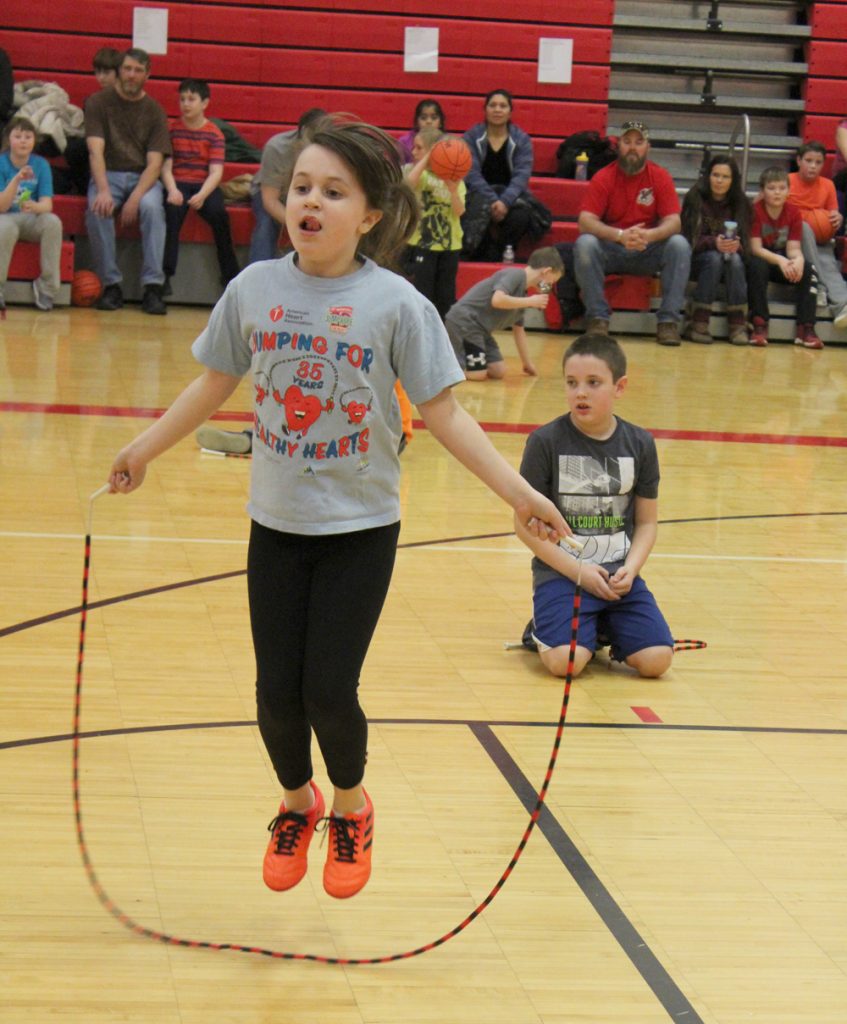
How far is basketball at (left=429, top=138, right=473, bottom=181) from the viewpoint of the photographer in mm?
9742

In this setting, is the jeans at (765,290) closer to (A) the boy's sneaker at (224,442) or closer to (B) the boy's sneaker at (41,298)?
(B) the boy's sneaker at (41,298)

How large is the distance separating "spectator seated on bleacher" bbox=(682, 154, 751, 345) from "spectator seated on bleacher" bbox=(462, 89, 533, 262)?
1253 mm

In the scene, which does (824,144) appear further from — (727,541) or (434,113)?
(727,541)

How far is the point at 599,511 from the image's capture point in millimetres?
4398

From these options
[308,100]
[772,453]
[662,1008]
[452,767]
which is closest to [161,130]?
[308,100]

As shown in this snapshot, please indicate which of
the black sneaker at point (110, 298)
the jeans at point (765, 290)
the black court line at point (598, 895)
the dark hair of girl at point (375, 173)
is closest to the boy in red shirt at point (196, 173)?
the black sneaker at point (110, 298)

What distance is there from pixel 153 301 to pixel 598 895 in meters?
8.65

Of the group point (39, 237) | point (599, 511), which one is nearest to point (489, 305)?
point (39, 237)

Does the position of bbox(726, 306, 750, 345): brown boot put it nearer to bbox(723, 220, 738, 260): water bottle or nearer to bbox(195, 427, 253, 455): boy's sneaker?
bbox(723, 220, 738, 260): water bottle

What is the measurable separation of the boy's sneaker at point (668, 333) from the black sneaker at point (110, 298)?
395 centimetres

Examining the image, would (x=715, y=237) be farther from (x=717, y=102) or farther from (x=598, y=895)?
(x=598, y=895)

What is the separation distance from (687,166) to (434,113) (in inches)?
114

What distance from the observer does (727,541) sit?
589cm

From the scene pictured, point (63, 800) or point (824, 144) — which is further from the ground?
point (824, 144)
